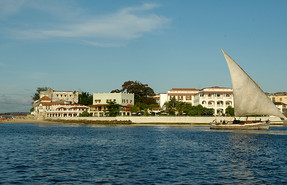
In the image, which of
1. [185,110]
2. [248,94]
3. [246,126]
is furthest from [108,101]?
[248,94]

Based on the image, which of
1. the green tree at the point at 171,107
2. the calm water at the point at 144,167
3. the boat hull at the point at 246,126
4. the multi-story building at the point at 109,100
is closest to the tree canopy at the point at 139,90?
the multi-story building at the point at 109,100

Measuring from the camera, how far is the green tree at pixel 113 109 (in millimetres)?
120875

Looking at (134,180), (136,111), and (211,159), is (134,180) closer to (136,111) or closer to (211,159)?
(211,159)

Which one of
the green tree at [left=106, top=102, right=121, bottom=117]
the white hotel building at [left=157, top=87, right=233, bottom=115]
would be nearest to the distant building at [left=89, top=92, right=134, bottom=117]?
the green tree at [left=106, top=102, right=121, bottom=117]

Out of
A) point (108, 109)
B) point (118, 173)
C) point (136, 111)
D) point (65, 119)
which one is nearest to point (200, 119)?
point (136, 111)

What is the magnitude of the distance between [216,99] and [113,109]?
36.9m

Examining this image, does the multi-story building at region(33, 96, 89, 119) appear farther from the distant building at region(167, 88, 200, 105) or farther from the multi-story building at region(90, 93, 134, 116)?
the distant building at region(167, 88, 200, 105)

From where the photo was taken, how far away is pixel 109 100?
445 feet

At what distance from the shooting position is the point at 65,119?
129125 millimetres

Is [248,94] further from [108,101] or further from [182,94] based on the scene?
[108,101]

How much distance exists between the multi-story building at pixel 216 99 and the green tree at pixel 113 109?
29.7 m

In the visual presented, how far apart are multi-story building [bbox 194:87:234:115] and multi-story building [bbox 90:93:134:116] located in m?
27.9

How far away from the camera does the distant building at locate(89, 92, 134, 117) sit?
12912 cm

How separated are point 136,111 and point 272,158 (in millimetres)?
90755
